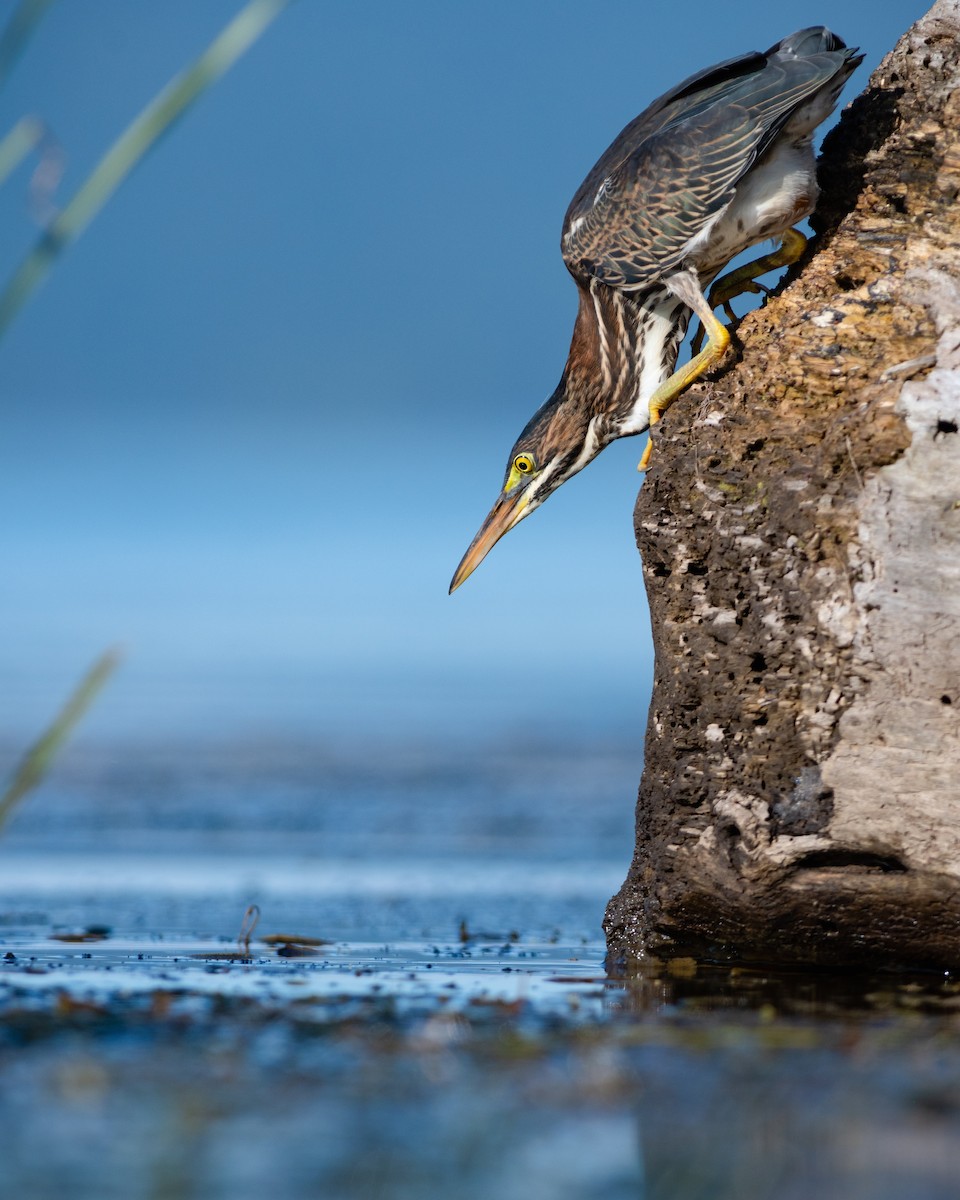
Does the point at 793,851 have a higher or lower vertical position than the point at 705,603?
lower

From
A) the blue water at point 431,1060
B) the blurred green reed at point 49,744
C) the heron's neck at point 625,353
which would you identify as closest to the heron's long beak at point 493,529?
the heron's neck at point 625,353

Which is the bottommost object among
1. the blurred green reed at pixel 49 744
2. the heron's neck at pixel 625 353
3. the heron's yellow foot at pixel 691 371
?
the blurred green reed at pixel 49 744

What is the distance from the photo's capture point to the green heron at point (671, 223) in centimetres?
480

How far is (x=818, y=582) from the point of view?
3855mm

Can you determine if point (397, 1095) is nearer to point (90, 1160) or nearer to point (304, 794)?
point (90, 1160)

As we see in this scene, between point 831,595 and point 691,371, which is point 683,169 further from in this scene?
point 831,595

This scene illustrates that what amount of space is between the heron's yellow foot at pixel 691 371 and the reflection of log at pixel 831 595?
0.20ft

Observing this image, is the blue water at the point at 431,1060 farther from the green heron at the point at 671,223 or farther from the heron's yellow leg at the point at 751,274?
the heron's yellow leg at the point at 751,274

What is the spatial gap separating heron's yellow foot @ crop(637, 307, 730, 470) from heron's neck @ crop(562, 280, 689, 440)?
60cm

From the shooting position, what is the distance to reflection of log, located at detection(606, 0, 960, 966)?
3742mm

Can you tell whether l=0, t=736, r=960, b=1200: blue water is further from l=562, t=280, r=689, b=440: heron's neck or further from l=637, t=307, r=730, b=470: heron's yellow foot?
l=562, t=280, r=689, b=440: heron's neck

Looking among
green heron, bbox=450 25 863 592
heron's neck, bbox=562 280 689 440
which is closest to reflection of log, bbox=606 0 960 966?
green heron, bbox=450 25 863 592

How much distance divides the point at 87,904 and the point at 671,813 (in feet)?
8.65

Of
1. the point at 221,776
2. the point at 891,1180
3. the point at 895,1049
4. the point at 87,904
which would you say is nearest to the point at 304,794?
the point at 221,776
